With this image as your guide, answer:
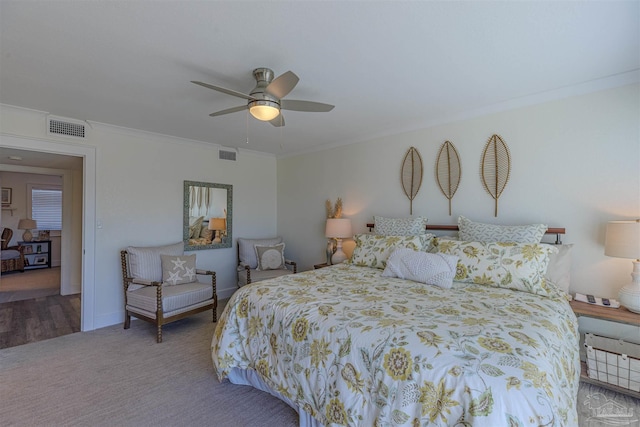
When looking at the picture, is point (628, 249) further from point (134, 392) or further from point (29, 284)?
point (29, 284)

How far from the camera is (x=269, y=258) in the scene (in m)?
4.52

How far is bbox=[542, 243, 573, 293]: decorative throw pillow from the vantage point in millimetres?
2508

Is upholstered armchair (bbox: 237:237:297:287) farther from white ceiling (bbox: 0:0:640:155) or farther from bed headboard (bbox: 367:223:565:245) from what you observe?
white ceiling (bbox: 0:0:640:155)

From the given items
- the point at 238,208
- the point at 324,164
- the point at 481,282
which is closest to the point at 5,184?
the point at 238,208

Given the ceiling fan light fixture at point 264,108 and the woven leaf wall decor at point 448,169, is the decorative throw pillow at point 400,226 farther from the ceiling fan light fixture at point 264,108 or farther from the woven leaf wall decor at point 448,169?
the ceiling fan light fixture at point 264,108

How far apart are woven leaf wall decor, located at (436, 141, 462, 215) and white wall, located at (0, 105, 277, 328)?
10.6 feet

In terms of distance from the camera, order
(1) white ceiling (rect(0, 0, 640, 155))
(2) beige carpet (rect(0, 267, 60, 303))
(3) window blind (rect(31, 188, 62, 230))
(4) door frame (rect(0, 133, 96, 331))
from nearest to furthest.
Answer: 1. (1) white ceiling (rect(0, 0, 640, 155))
2. (4) door frame (rect(0, 133, 96, 331))
3. (2) beige carpet (rect(0, 267, 60, 303))
4. (3) window blind (rect(31, 188, 62, 230))

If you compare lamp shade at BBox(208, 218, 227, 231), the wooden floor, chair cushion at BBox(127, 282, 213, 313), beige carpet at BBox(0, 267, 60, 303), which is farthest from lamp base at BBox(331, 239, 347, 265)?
beige carpet at BBox(0, 267, 60, 303)

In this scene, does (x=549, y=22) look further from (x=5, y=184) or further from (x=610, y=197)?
(x=5, y=184)

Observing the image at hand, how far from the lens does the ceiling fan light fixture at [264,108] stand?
2156 mm

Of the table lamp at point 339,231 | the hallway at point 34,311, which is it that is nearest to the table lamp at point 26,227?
the hallway at point 34,311

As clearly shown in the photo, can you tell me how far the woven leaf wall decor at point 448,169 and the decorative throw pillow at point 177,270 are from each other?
10.9 ft

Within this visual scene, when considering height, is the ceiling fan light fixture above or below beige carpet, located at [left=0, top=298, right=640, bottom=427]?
above

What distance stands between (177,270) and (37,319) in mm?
2077
